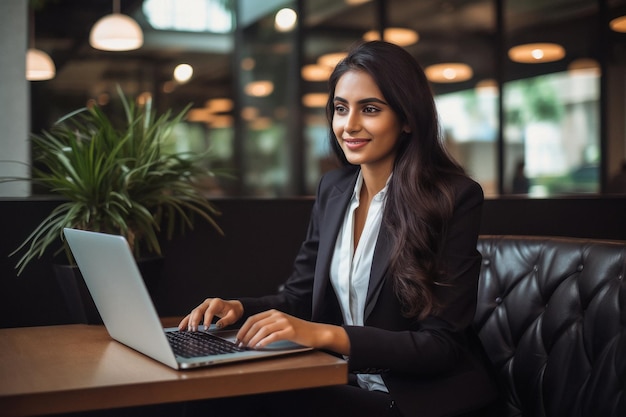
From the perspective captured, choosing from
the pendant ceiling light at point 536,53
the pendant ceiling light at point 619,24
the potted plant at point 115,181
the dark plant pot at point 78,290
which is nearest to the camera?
the dark plant pot at point 78,290

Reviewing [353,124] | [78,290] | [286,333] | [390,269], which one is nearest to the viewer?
[286,333]

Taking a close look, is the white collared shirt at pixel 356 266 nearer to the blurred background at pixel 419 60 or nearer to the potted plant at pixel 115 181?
the potted plant at pixel 115 181

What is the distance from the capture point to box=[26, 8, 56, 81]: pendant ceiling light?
22.6ft

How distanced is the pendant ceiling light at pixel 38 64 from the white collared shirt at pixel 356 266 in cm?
537

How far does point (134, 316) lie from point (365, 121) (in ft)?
2.77

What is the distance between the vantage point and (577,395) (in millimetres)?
2004

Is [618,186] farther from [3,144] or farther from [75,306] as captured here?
[75,306]

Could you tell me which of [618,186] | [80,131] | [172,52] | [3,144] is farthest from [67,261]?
[618,186]

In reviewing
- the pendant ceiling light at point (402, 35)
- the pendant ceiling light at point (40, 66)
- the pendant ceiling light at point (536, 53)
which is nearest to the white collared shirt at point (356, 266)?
the pendant ceiling light at point (40, 66)

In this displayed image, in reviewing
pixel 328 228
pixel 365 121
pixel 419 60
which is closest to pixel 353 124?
pixel 365 121

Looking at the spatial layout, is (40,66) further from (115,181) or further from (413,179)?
(413,179)

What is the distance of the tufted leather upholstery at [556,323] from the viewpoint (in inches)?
77.2

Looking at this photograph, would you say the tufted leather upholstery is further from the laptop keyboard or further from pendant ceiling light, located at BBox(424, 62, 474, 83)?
pendant ceiling light, located at BBox(424, 62, 474, 83)

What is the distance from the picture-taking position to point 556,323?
7.07ft
